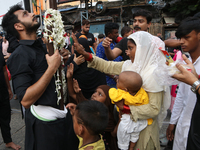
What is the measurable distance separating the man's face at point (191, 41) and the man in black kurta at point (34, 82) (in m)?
1.38

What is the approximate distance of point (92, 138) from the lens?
149 cm

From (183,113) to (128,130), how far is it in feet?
2.35

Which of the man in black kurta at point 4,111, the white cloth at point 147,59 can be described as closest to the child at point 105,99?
the white cloth at point 147,59

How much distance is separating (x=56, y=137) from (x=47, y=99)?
42cm

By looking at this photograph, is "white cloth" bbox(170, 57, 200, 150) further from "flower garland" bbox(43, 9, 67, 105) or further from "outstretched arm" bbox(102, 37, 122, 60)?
"flower garland" bbox(43, 9, 67, 105)

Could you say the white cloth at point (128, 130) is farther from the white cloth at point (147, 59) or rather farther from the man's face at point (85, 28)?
the man's face at point (85, 28)

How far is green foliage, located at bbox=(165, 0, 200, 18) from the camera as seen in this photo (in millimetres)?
10034

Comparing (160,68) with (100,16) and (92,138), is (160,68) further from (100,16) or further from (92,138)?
(100,16)

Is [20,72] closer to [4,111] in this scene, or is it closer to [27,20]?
[27,20]

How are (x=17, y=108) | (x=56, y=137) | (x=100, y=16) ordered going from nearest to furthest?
(x=56, y=137) < (x=17, y=108) < (x=100, y=16)

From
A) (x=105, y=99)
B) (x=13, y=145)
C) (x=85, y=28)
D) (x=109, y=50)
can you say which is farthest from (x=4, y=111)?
(x=85, y=28)

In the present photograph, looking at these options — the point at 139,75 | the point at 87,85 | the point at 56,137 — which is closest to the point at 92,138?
the point at 56,137

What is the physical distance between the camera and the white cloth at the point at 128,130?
1615mm

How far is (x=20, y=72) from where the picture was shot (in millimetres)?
1384
